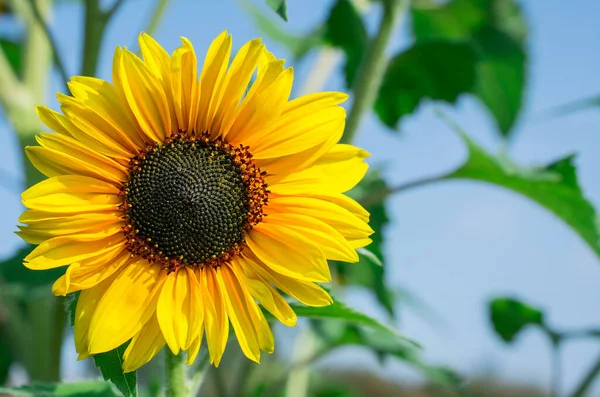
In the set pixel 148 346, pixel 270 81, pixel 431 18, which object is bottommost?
pixel 148 346

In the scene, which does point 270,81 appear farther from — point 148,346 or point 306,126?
point 148,346

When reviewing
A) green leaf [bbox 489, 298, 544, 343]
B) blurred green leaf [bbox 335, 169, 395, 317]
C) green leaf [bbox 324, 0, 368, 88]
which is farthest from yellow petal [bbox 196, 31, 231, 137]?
green leaf [bbox 489, 298, 544, 343]

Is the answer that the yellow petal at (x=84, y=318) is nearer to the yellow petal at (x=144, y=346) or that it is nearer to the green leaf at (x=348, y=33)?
the yellow petal at (x=144, y=346)

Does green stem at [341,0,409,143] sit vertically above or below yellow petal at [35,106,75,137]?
above

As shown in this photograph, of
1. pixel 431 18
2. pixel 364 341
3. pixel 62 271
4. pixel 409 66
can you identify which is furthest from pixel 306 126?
pixel 431 18

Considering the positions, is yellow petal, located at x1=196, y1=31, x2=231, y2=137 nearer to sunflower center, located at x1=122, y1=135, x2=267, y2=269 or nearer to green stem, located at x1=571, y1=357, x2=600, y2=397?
sunflower center, located at x1=122, y1=135, x2=267, y2=269

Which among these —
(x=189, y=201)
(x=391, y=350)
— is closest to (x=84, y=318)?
Answer: (x=189, y=201)

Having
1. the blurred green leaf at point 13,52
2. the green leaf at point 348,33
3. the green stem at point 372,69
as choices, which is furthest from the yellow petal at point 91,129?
the blurred green leaf at point 13,52
